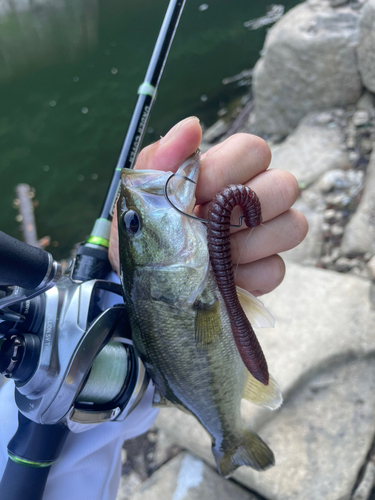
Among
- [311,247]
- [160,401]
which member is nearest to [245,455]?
[160,401]

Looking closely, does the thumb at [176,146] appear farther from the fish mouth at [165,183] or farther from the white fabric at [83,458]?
the white fabric at [83,458]

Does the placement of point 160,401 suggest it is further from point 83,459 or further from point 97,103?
point 97,103

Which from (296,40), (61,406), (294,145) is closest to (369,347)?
(61,406)

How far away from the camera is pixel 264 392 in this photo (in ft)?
6.21

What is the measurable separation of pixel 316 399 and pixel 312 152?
11.5 ft

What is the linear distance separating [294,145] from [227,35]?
362 inches

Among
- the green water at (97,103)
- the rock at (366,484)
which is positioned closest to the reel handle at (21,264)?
the rock at (366,484)

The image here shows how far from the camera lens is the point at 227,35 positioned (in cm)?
1259

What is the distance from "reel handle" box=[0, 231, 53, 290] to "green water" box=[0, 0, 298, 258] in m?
7.06

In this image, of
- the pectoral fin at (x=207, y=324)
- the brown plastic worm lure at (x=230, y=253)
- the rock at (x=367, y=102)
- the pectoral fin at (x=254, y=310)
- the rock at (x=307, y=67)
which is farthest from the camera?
the rock at (x=307, y=67)

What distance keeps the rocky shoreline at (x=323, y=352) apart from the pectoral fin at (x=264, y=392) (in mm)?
937

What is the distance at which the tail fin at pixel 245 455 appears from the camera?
194 centimetres

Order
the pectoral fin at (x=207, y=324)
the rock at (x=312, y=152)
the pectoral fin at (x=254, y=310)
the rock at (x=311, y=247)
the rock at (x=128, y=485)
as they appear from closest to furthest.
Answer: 1. the pectoral fin at (x=207, y=324)
2. the pectoral fin at (x=254, y=310)
3. the rock at (x=128, y=485)
4. the rock at (x=311, y=247)
5. the rock at (x=312, y=152)

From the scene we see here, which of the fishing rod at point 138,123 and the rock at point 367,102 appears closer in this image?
the fishing rod at point 138,123
